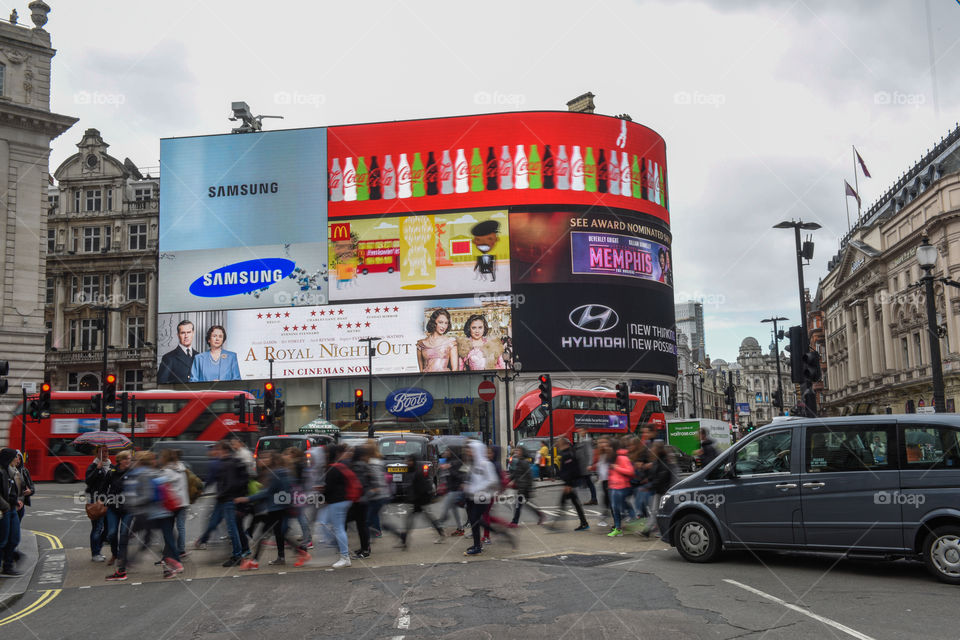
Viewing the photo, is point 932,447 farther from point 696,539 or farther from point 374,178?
point 374,178

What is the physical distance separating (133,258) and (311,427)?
1128 inches

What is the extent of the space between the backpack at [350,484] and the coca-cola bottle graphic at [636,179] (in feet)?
167

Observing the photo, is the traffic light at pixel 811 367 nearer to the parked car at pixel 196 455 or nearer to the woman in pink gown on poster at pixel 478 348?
the parked car at pixel 196 455

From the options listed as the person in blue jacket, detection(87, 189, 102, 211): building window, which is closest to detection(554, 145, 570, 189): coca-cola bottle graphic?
the person in blue jacket

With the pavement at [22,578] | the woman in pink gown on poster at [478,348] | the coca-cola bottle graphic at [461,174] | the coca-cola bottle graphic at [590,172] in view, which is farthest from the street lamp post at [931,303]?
the coca-cola bottle graphic at [461,174]

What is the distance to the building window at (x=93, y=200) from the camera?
64125 mm

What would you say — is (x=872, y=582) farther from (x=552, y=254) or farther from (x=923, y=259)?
(x=552, y=254)

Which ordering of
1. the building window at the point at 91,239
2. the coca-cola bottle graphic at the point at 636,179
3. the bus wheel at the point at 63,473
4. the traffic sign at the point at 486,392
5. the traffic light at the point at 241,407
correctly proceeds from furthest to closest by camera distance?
the building window at the point at 91,239
the coca-cola bottle graphic at the point at 636,179
the traffic light at the point at 241,407
the bus wheel at the point at 63,473
the traffic sign at the point at 486,392

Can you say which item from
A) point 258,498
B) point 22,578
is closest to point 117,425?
point 22,578

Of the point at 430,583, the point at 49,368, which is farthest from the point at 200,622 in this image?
the point at 49,368

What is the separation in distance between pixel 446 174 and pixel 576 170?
903cm

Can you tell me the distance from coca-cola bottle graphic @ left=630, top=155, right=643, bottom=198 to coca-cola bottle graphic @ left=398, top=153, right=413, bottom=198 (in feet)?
52.0

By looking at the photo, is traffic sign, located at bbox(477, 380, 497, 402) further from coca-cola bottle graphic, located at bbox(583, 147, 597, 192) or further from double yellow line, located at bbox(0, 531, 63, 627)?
coca-cola bottle graphic, located at bbox(583, 147, 597, 192)

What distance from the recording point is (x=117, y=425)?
36.1m
